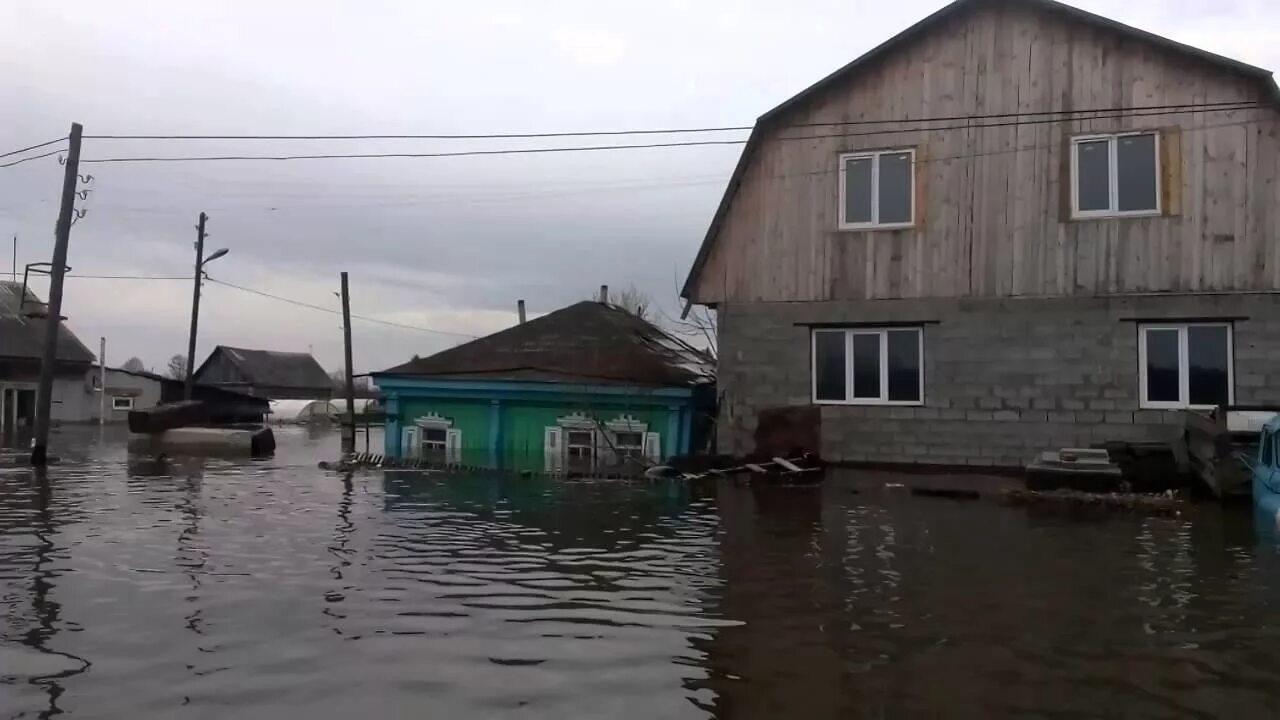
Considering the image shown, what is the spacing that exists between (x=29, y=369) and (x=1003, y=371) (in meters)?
47.5

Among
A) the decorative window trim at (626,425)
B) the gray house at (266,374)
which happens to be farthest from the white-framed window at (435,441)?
the gray house at (266,374)

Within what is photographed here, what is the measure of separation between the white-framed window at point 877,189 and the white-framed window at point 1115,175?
8.64 feet

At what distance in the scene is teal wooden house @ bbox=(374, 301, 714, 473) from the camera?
21.1 meters

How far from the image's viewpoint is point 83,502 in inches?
591

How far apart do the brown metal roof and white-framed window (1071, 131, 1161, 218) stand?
1392 millimetres

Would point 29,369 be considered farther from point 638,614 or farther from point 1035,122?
point 638,614

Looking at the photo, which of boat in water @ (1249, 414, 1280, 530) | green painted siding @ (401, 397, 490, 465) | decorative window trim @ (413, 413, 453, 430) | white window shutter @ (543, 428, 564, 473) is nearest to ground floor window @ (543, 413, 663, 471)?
white window shutter @ (543, 428, 564, 473)

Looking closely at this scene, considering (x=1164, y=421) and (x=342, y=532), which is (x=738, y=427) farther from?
(x=342, y=532)

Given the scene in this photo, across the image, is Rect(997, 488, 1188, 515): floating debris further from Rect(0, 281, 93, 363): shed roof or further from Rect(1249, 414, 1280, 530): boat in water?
Rect(0, 281, 93, 363): shed roof

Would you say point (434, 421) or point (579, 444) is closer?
point (579, 444)

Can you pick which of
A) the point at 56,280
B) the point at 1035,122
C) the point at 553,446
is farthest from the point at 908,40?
the point at 56,280

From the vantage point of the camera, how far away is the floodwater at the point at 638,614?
18.2 ft

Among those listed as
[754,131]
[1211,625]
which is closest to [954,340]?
[754,131]

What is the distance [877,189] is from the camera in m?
17.3
